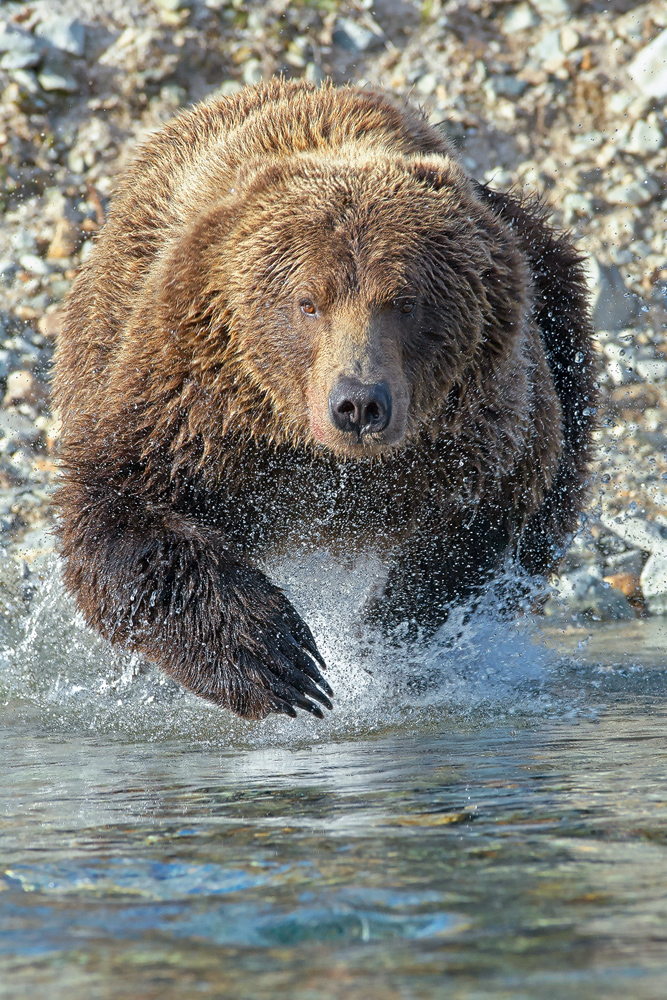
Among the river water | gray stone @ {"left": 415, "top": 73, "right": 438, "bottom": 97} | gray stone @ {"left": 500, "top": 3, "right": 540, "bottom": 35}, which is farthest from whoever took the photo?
gray stone @ {"left": 500, "top": 3, "right": 540, "bottom": 35}

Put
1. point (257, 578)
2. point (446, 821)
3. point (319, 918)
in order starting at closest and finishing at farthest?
point (319, 918)
point (446, 821)
point (257, 578)

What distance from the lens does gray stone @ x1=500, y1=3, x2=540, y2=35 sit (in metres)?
11.1

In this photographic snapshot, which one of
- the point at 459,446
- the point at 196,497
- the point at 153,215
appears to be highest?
the point at 153,215

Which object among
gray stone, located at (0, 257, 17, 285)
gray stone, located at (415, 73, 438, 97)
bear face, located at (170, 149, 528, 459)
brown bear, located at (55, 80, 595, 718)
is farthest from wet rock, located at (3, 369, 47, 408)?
bear face, located at (170, 149, 528, 459)

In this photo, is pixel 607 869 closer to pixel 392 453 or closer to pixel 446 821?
pixel 446 821

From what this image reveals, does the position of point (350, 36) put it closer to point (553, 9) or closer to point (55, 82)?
point (553, 9)

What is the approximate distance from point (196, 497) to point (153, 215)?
1.38 meters

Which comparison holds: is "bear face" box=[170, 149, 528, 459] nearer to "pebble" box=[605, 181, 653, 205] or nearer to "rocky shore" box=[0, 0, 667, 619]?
"rocky shore" box=[0, 0, 667, 619]

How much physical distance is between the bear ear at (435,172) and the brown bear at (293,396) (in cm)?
1

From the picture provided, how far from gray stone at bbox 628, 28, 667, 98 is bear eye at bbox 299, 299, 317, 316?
7.28m

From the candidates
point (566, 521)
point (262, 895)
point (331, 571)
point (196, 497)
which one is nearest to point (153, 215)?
point (196, 497)

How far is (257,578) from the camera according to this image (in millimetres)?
4637

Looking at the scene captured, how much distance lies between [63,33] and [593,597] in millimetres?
6724

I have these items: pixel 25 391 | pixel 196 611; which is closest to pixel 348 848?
pixel 196 611
